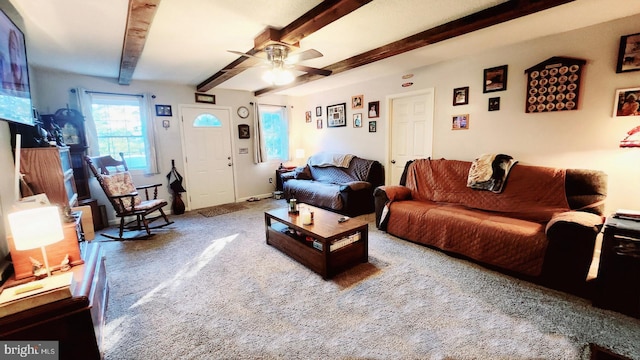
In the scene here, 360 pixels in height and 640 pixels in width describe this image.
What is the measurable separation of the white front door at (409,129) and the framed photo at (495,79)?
2.27 ft

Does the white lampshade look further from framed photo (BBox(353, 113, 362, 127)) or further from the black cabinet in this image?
framed photo (BBox(353, 113, 362, 127))

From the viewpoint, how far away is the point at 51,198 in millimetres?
2191

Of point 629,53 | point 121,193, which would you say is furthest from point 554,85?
point 121,193

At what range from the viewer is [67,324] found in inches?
54.1

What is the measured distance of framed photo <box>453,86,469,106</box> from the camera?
3473 mm

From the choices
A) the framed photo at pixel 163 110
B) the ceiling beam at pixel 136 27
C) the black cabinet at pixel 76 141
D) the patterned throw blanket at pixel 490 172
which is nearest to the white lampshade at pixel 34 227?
the ceiling beam at pixel 136 27

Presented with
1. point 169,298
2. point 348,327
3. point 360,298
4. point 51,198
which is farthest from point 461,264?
point 51,198

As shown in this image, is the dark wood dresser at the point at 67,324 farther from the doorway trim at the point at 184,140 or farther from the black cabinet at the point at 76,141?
the doorway trim at the point at 184,140

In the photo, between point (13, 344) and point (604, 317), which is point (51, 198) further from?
point (604, 317)

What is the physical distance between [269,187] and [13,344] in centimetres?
474

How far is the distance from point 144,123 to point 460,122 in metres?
4.87

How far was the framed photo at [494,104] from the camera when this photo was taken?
3.22 meters

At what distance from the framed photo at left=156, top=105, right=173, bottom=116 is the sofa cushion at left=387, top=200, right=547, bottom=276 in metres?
4.03

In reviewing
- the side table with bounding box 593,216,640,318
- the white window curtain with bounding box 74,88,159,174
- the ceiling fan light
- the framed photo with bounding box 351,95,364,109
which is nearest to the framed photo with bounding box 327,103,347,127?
the framed photo with bounding box 351,95,364,109
